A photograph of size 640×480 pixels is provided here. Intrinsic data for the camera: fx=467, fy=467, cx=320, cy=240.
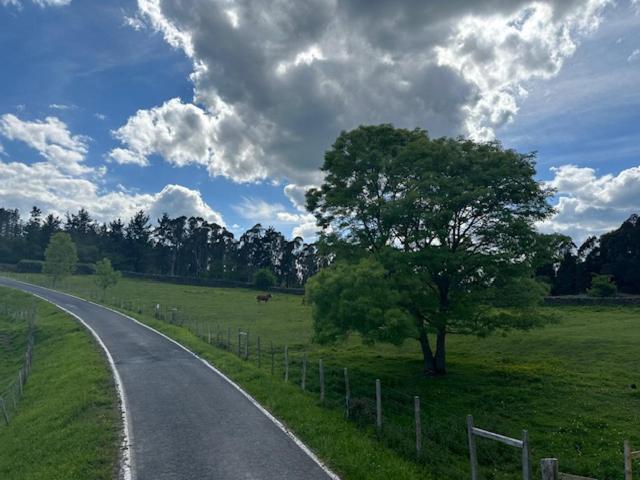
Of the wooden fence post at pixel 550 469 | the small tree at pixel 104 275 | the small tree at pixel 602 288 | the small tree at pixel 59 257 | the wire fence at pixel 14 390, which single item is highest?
the small tree at pixel 59 257

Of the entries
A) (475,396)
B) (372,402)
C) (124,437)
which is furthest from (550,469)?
(475,396)

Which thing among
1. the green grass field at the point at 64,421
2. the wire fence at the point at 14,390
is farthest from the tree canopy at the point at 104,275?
the green grass field at the point at 64,421

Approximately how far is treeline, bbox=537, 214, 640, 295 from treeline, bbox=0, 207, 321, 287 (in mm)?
64640

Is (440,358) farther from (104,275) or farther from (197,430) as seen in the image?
(104,275)

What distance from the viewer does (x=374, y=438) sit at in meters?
13.4

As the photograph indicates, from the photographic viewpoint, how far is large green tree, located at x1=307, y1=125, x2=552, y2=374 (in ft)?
72.6

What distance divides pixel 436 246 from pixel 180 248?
412 feet

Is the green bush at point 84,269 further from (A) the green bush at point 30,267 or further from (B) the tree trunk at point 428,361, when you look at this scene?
(B) the tree trunk at point 428,361

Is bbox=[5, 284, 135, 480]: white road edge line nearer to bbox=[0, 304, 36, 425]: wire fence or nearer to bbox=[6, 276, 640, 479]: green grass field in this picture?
bbox=[0, 304, 36, 425]: wire fence

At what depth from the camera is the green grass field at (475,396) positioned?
42.9ft

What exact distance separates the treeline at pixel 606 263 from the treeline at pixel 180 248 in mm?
64640

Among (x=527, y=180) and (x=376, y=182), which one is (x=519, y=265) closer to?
(x=527, y=180)

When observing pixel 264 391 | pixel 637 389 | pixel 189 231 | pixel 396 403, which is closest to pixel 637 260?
pixel 637 389

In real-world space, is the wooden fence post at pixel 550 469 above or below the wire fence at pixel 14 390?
above
